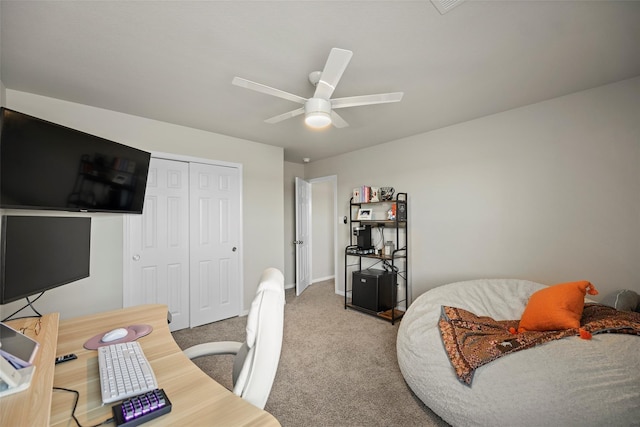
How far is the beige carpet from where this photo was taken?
181 cm

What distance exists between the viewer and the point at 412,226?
12.2 ft

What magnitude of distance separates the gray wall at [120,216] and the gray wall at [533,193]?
2015 millimetres

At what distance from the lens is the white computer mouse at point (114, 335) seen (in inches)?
53.4

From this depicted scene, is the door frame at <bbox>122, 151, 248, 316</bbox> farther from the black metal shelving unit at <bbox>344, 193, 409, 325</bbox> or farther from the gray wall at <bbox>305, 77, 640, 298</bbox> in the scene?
the gray wall at <bbox>305, 77, 640, 298</bbox>

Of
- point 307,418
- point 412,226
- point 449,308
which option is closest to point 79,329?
point 307,418

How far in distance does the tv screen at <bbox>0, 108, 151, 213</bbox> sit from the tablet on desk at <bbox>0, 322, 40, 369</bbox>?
107 centimetres

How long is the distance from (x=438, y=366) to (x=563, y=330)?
2.99 ft

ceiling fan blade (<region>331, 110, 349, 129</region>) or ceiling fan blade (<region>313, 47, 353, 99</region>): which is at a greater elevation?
ceiling fan blade (<region>313, 47, 353, 99</region>)

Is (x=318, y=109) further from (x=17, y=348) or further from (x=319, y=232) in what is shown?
(x=319, y=232)

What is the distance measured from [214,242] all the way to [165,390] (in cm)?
267

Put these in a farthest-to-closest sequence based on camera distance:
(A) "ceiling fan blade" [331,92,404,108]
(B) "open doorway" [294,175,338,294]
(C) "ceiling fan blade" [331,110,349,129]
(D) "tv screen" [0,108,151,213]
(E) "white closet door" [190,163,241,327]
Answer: (B) "open doorway" [294,175,338,294], (E) "white closet door" [190,163,241,327], (C) "ceiling fan blade" [331,110,349,129], (A) "ceiling fan blade" [331,92,404,108], (D) "tv screen" [0,108,151,213]

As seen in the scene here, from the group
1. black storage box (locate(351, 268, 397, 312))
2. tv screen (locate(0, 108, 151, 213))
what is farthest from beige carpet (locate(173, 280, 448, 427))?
tv screen (locate(0, 108, 151, 213))

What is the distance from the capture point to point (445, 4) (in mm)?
1385

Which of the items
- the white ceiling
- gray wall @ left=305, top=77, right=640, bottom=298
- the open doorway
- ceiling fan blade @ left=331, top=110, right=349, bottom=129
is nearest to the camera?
the white ceiling
